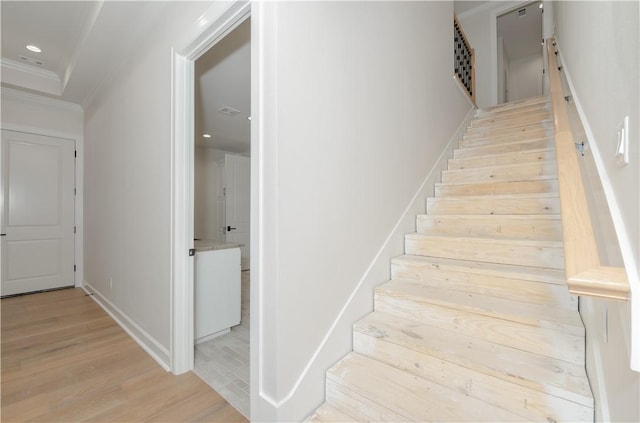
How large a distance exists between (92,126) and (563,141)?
4.99 metres

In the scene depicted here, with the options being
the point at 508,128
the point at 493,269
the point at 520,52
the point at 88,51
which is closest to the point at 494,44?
the point at 520,52

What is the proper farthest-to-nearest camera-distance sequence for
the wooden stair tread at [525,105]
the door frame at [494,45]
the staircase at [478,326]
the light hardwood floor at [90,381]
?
the door frame at [494,45], the wooden stair tread at [525,105], the light hardwood floor at [90,381], the staircase at [478,326]

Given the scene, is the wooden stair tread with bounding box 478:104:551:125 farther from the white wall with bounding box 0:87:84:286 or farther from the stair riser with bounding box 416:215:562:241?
the white wall with bounding box 0:87:84:286

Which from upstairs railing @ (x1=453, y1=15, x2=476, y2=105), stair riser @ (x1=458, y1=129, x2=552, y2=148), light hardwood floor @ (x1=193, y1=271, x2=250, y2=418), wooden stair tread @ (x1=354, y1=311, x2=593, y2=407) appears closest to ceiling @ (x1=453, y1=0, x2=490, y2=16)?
upstairs railing @ (x1=453, y1=15, x2=476, y2=105)

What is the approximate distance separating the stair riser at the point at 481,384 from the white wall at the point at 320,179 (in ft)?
0.93

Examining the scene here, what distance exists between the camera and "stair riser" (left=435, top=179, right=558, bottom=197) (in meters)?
2.19

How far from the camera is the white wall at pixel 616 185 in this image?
2.30 feet

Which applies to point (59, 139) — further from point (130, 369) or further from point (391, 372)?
point (391, 372)

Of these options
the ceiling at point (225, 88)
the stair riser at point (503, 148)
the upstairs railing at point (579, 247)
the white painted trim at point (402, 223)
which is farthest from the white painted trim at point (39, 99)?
the upstairs railing at point (579, 247)

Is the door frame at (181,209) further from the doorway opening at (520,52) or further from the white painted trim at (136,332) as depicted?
the doorway opening at (520,52)

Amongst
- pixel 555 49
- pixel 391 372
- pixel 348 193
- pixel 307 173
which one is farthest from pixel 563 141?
pixel 555 49

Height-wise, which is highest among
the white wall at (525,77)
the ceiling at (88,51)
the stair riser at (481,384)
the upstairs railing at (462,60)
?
the white wall at (525,77)

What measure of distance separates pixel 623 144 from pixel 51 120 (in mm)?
5869

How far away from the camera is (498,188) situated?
2.39 metres
